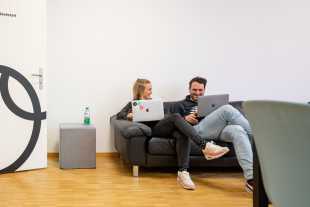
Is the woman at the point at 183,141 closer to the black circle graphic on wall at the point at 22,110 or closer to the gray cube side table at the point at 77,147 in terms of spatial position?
the gray cube side table at the point at 77,147

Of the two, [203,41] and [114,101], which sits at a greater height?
[203,41]

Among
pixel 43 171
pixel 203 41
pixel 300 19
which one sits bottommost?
pixel 43 171

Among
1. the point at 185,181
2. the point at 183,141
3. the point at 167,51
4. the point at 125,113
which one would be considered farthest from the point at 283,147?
the point at 167,51

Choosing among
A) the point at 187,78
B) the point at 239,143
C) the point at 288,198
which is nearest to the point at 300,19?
the point at 187,78

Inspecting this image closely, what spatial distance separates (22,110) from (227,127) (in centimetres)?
198

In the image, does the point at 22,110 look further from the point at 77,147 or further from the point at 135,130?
the point at 135,130

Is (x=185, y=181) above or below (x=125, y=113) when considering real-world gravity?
below

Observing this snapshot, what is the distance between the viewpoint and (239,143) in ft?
10.7

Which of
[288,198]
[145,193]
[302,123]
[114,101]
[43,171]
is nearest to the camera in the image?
[302,123]

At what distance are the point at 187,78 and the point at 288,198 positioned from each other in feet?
12.0

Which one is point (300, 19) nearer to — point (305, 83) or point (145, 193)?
point (305, 83)

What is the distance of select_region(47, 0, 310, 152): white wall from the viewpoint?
15.0 feet

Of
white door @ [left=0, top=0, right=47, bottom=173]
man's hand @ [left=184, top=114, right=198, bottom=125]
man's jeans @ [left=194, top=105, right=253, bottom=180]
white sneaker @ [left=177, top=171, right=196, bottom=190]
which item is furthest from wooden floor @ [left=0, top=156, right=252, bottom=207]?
man's hand @ [left=184, top=114, right=198, bottom=125]

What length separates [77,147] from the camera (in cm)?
403
